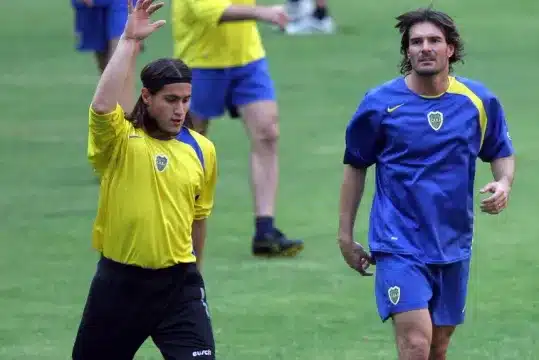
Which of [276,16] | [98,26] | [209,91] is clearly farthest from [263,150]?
[98,26]

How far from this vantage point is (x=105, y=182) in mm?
6395

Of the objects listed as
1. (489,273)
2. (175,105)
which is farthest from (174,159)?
(489,273)

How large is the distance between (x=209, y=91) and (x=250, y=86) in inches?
11.7

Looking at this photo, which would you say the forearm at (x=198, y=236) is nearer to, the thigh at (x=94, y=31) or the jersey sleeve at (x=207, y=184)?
the jersey sleeve at (x=207, y=184)

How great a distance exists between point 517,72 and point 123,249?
11.9 metres

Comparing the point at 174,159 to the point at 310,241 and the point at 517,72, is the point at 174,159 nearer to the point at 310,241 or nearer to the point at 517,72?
the point at 310,241

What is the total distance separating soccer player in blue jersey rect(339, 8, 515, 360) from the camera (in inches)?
257

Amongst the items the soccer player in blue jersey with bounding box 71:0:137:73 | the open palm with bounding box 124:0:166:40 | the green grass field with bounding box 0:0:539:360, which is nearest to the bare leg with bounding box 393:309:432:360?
the green grass field with bounding box 0:0:539:360

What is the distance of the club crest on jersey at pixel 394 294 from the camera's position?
254 inches

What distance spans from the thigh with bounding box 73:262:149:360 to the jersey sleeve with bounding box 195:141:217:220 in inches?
19.3

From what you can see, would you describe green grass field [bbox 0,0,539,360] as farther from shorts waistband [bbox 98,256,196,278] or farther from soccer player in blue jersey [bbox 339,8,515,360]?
shorts waistband [bbox 98,256,196,278]

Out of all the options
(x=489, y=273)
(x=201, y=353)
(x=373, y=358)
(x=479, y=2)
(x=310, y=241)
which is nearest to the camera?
(x=201, y=353)

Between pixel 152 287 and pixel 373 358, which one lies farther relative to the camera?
pixel 373 358

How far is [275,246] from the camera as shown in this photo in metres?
10.0
